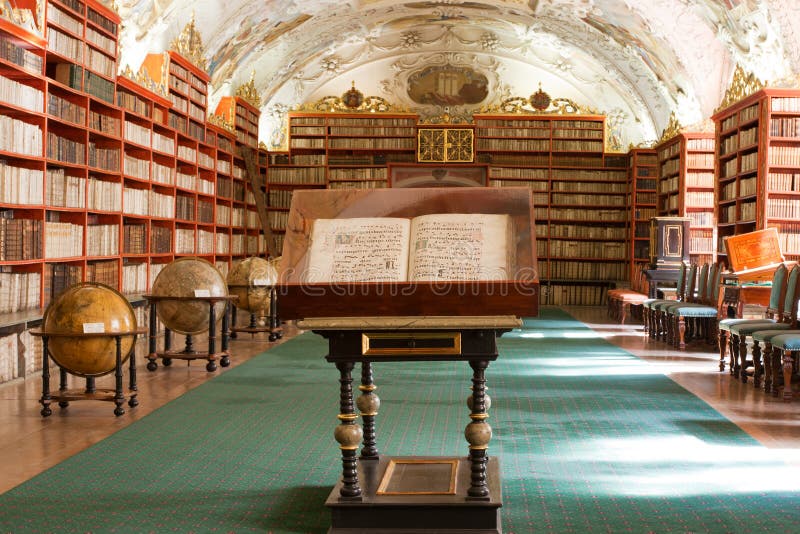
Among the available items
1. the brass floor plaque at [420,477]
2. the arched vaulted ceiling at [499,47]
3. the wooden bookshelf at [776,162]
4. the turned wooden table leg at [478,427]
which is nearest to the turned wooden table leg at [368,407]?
the brass floor plaque at [420,477]

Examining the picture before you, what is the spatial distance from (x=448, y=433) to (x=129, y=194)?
810 cm

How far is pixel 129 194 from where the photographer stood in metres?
12.8

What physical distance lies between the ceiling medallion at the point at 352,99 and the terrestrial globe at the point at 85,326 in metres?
15.8

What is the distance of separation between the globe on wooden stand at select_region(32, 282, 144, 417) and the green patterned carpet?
24.5 inches

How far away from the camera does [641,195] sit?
2156 centimetres

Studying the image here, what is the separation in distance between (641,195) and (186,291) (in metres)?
14.8

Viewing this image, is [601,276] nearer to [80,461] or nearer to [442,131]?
Answer: [442,131]

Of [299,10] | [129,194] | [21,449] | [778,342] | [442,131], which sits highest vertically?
[299,10]

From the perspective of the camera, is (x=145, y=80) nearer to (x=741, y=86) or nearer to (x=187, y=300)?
(x=187, y=300)

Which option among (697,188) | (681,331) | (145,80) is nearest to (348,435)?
(681,331)

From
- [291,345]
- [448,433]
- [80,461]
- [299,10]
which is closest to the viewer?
[80,461]

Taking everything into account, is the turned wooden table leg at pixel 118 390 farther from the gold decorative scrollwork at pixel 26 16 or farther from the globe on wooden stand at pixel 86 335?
the gold decorative scrollwork at pixel 26 16

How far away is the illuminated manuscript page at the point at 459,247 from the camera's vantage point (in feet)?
12.8

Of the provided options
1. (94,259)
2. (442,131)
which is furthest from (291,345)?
(442,131)
